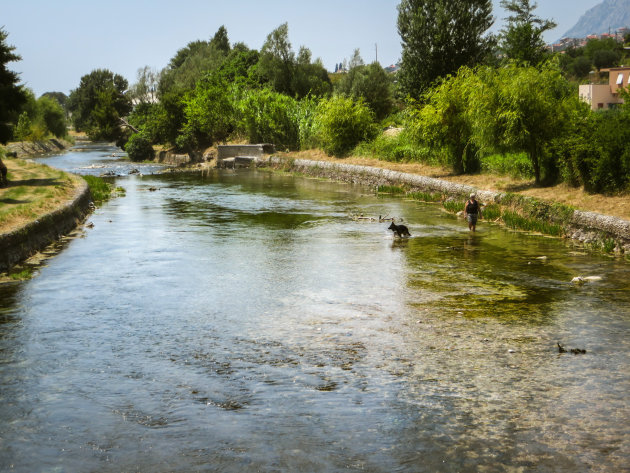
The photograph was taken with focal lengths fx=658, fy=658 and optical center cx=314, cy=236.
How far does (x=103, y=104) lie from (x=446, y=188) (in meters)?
73.0

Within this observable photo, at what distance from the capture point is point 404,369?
9312 mm

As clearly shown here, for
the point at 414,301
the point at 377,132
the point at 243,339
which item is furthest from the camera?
the point at 377,132

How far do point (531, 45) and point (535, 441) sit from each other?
177ft

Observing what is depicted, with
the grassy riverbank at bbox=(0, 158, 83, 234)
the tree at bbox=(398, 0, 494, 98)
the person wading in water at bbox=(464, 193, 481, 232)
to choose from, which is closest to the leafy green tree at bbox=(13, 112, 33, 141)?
the grassy riverbank at bbox=(0, 158, 83, 234)

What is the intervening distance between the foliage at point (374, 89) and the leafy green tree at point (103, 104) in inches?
1525

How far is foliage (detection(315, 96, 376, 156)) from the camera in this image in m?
42.6

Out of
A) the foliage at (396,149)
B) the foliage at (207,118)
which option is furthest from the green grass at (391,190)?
the foliage at (207,118)

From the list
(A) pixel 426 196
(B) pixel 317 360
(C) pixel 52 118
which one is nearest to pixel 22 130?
(C) pixel 52 118

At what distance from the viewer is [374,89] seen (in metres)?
58.9

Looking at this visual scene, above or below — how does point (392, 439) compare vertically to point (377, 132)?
below

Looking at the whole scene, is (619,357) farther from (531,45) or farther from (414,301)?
(531,45)

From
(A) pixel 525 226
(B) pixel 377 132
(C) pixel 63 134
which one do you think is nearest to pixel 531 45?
(B) pixel 377 132

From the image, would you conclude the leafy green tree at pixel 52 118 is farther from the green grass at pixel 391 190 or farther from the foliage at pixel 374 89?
the green grass at pixel 391 190

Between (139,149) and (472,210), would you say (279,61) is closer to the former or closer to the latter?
(139,149)
